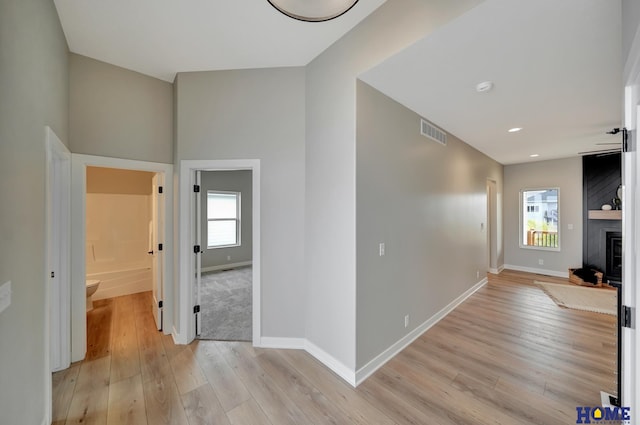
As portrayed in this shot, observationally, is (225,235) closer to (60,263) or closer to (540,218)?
(60,263)

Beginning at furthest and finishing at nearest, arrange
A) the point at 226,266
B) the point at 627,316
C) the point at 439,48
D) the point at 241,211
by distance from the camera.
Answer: the point at 241,211 < the point at 226,266 < the point at 439,48 < the point at 627,316

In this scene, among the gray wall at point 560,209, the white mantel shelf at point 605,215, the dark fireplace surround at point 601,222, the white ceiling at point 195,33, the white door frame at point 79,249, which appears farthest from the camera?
the gray wall at point 560,209

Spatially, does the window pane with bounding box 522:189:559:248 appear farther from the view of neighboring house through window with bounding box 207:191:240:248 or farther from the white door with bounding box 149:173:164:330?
the white door with bounding box 149:173:164:330

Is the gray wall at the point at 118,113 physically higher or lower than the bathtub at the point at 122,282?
higher

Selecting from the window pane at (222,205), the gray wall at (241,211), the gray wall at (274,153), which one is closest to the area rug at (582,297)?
the gray wall at (274,153)

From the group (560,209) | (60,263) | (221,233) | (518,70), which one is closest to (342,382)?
(60,263)

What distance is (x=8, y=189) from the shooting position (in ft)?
3.97

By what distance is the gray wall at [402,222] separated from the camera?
222cm

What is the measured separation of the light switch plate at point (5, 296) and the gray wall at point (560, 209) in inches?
316

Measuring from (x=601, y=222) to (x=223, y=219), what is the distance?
8307 mm

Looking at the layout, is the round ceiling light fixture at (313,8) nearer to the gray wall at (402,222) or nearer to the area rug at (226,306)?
the gray wall at (402,222)

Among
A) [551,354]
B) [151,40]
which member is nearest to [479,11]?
[151,40]

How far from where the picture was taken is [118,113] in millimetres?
2684

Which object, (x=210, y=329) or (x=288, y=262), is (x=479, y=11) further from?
(x=210, y=329)
